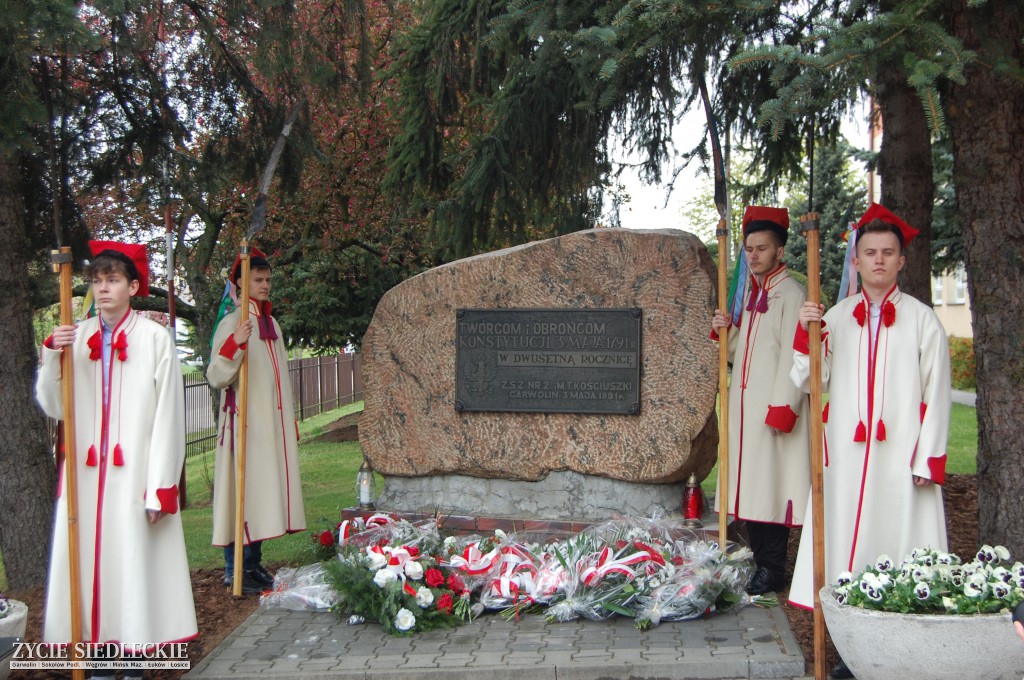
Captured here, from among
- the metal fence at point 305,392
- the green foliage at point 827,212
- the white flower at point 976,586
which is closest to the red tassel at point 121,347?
the white flower at point 976,586

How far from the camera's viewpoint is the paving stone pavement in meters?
4.35

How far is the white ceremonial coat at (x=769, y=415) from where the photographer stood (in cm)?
541

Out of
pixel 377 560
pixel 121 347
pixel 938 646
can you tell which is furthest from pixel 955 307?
pixel 121 347

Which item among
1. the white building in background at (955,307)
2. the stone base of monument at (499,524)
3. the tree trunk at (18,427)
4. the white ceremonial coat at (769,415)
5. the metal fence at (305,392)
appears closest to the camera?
the white ceremonial coat at (769,415)

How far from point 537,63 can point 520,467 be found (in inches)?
116

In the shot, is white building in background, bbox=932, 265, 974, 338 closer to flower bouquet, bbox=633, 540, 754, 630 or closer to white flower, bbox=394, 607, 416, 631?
flower bouquet, bbox=633, 540, 754, 630

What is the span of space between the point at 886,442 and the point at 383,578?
2.54m

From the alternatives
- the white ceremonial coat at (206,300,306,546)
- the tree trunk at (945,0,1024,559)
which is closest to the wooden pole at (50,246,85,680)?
the white ceremonial coat at (206,300,306,546)

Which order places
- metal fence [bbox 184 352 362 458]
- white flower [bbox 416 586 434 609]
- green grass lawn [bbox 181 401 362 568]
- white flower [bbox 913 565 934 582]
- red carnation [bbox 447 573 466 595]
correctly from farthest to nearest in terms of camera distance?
metal fence [bbox 184 352 362 458]
green grass lawn [bbox 181 401 362 568]
red carnation [bbox 447 573 466 595]
white flower [bbox 416 586 434 609]
white flower [bbox 913 565 934 582]

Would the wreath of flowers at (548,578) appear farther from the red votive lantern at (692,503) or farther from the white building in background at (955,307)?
the white building in background at (955,307)

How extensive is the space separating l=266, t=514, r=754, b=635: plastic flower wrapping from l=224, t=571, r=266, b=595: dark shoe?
1.14 feet

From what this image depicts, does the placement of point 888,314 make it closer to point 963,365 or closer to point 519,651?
point 519,651

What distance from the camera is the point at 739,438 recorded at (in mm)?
5629

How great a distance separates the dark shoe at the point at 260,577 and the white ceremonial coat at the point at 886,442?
3.13 metres
